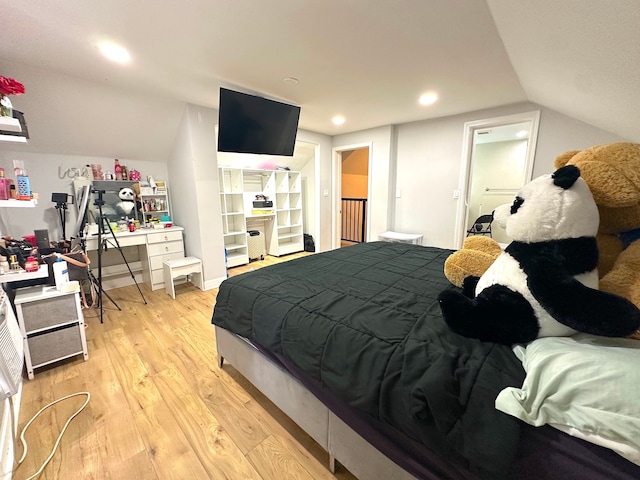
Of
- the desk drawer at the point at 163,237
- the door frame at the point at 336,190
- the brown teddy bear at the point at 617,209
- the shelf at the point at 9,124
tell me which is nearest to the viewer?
the brown teddy bear at the point at 617,209

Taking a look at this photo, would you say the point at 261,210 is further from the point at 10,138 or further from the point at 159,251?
the point at 10,138

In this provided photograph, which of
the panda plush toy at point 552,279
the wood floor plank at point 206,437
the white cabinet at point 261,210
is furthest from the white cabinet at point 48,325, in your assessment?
the panda plush toy at point 552,279

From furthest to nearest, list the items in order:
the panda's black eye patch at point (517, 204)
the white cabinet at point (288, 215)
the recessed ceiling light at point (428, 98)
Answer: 1. the white cabinet at point (288, 215)
2. the recessed ceiling light at point (428, 98)
3. the panda's black eye patch at point (517, 204)

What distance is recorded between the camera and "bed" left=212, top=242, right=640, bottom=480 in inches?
26.9

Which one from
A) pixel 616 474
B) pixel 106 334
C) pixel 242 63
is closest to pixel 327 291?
pixel 616 474

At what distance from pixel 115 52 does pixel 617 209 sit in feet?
10.3

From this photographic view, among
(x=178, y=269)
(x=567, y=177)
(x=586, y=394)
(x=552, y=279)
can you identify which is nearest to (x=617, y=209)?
(x=567, y=177)

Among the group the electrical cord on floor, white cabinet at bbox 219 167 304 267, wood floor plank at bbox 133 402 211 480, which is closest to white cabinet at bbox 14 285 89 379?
the electrical cord on floor

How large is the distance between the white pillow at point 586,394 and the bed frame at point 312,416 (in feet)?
1.80

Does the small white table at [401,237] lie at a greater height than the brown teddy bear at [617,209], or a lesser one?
lesser

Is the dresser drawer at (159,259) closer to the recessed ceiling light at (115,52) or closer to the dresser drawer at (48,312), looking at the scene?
the dresser drawer at (48,312)

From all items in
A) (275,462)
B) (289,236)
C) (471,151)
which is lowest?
(275,462)

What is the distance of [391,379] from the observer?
0.90 meters

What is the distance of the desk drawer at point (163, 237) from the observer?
128 inches
